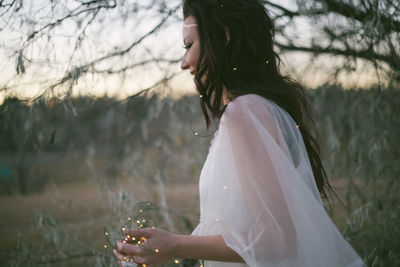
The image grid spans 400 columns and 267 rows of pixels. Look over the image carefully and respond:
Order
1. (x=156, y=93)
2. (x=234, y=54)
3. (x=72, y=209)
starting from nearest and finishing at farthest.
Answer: (x=234, y=54), (x=156, y=93), (x=72, y=209)

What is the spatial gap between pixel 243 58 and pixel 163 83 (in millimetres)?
1455

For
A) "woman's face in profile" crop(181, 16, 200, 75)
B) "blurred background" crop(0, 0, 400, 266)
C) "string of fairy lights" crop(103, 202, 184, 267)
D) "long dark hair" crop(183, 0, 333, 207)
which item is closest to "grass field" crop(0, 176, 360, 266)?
"blurred background" crop(0, 0, 400, 266)

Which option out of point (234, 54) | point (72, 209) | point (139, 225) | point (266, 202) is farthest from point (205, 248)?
point (72, 209)

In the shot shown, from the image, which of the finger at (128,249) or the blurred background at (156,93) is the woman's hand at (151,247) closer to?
the finger at (128,249)

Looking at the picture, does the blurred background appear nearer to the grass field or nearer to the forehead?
the forehead

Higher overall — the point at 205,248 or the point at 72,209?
the point at 205,248

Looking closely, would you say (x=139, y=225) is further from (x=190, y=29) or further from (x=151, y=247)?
(x=190, y=29)

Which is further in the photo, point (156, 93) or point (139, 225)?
point (156, 93)

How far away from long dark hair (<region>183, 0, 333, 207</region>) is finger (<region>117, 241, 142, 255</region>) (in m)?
0.42

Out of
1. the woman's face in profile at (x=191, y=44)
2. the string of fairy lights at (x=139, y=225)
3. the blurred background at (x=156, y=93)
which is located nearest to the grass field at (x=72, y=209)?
the blurred background at (x=156, y=93)

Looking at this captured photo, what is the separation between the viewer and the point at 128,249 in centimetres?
92

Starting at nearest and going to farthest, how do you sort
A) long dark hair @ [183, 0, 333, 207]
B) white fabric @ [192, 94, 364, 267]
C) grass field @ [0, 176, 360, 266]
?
1. white fabric @ [192, 94, 364, 267]
2. long dark hair @ [183, 0, 333, 207]
3. grass field @ [0, 176, 360, 266]

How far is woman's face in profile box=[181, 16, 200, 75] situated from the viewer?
1062 mm

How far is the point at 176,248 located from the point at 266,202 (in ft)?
0.82
